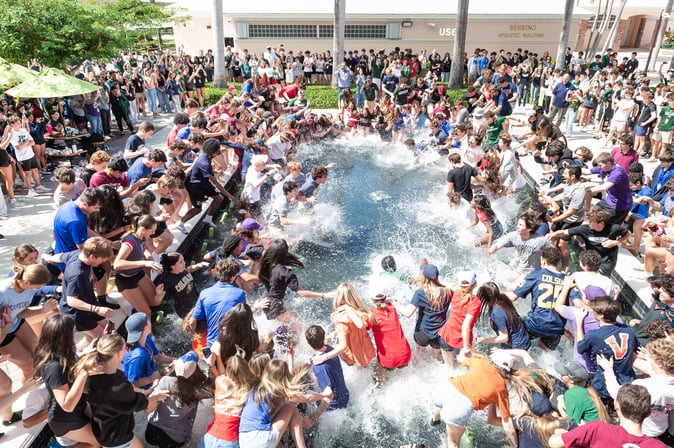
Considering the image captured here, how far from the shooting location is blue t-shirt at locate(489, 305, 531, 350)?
208 inches

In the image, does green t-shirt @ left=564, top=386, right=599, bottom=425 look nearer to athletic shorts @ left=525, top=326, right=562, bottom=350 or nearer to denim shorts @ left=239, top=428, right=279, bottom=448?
athletic shorts @ left=525, top=326, right=562, bottom=350

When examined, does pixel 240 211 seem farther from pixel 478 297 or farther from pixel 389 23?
pixel 389 23

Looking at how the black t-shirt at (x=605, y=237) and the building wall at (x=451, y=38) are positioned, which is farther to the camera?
the building wall at (x=451, y=38)

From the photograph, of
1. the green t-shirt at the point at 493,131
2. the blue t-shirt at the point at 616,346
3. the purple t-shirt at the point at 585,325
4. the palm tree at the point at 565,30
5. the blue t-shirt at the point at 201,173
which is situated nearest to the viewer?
the blue t-shirt at the point at 616,346

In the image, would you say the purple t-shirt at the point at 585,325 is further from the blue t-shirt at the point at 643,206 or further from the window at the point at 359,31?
the window at the point at 359,31

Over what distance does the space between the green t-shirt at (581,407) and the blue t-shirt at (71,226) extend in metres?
5.85

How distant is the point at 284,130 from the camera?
39.3 ft

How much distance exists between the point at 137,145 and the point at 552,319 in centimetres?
790

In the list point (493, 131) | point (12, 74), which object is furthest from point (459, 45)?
point (12, 74)

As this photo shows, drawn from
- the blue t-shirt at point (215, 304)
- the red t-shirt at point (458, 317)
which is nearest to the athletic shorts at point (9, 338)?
the blue t-shirt at point (215, 304)

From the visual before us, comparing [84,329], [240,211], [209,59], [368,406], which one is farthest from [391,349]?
[209,59]

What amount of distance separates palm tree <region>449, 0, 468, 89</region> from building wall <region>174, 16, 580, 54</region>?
6.61 metres

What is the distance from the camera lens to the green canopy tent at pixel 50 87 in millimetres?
10422

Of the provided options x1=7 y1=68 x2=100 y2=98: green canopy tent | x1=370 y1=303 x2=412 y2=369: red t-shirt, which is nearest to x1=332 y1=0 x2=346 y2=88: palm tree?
x1=7 y1=68 x2=100 y2=98: green canopy tent
